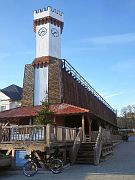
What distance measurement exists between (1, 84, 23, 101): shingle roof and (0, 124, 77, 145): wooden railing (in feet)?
121

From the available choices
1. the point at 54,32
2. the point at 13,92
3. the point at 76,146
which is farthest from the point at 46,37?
the point at 13,92

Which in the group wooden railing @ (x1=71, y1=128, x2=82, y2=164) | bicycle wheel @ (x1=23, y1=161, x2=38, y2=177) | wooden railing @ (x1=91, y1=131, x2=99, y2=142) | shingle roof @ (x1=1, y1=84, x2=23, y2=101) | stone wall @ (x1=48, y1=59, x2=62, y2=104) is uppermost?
shingle roof @ (x1=1, y1=84, x2=23, y2=101)

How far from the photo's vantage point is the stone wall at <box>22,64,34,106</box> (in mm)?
31667

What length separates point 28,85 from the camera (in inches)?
1278

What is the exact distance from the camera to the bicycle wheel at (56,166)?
49.6 feet

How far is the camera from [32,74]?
107 ft

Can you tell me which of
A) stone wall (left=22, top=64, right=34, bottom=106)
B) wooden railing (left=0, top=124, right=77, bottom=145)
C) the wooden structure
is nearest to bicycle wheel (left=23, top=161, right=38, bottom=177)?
the wooden structure

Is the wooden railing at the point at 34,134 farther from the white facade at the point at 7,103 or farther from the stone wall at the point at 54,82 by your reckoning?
the white facade at the point at 7,103

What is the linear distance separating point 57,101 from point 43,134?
1283cm

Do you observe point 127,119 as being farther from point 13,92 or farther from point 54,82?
point 54,82

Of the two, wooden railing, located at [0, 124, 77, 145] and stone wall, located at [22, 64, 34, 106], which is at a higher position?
stone wall, located at [22, 64, 34, 106]

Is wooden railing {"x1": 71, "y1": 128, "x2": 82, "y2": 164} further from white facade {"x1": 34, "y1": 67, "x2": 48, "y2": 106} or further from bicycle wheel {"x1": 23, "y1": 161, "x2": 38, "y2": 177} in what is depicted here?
white facade {"x1": 34, "y1": 67, "x2": 48, "y2": 106}

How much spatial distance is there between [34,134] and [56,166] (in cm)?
263

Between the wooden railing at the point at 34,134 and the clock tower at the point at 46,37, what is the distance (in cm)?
1393
